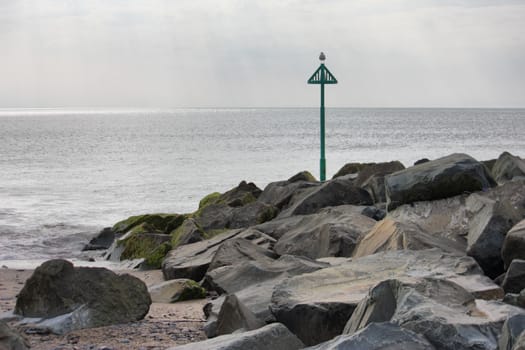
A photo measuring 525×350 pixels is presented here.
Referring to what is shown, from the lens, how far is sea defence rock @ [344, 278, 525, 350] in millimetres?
3752

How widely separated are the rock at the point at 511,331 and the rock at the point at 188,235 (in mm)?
7247

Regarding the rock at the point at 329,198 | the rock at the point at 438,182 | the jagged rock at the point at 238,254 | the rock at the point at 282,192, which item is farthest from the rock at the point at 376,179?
the jagged rock at the point at 238,254

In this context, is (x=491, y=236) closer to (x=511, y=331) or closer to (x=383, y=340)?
(x=511, y=331)

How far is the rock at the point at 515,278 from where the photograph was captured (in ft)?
17.9

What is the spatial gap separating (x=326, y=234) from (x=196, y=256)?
191cm

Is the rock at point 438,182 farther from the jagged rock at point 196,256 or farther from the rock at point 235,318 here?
the rock at point 235,318

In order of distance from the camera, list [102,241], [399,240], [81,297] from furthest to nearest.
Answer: [102,241], [399,240], [81,297]

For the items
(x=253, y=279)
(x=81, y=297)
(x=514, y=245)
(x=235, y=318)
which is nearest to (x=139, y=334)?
(x=81, y=297)

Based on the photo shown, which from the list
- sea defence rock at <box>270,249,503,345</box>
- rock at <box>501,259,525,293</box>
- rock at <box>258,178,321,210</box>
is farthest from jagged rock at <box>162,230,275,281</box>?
rock at <box>501,259,525,293</box>

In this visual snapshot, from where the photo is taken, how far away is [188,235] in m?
10.7

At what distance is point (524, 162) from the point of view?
10.9 m

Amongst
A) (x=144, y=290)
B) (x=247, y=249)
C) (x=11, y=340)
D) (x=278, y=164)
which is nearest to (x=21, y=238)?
(x=247, y=249)

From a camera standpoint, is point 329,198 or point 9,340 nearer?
point 9,340

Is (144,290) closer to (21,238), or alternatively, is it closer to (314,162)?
(21,238)
